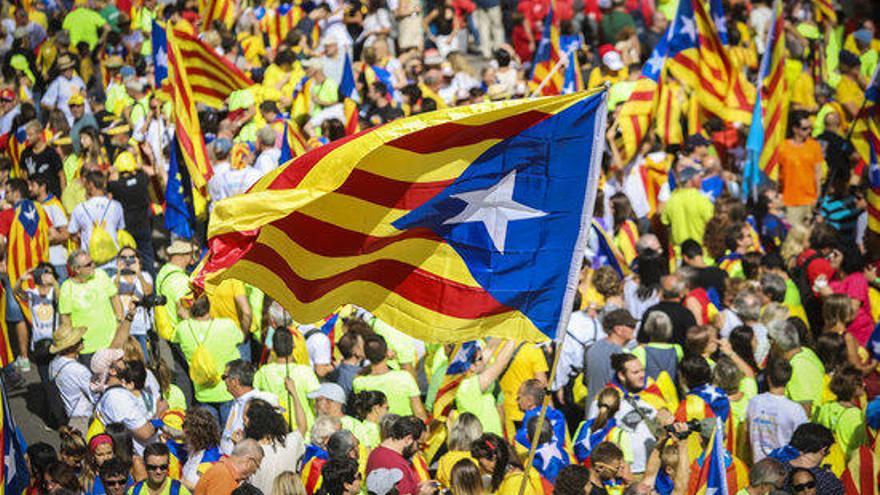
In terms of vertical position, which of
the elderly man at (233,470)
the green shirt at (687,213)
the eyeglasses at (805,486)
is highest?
the elderly man at (233,470)

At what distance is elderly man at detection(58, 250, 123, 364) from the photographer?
12430mm

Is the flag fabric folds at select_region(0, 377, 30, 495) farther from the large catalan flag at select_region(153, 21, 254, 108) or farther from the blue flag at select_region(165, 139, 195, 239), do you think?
the large catalan flag at select_region(153, 21, 254, 108)

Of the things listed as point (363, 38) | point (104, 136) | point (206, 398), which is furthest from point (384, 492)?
point (363, 38)

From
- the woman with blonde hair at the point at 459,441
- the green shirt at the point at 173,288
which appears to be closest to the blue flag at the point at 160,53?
the green shirt at the point at 173,288

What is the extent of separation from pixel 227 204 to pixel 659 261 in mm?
6885

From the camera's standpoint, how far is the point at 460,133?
8.12 metres

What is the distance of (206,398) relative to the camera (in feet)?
37.0

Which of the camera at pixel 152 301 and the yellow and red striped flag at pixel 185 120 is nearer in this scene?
the camera at pixel 152 301

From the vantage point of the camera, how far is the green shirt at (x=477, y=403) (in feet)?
34.2

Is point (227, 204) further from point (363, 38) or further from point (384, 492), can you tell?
point (363, 38)

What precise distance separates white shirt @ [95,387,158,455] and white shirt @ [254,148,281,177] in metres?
4.97

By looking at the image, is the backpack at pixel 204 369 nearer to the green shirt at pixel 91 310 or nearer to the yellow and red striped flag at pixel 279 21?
the green shirt at pixel 91 310

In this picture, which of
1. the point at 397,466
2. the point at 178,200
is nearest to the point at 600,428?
the point at 397,466

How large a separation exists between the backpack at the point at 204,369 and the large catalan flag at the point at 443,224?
3.08m
